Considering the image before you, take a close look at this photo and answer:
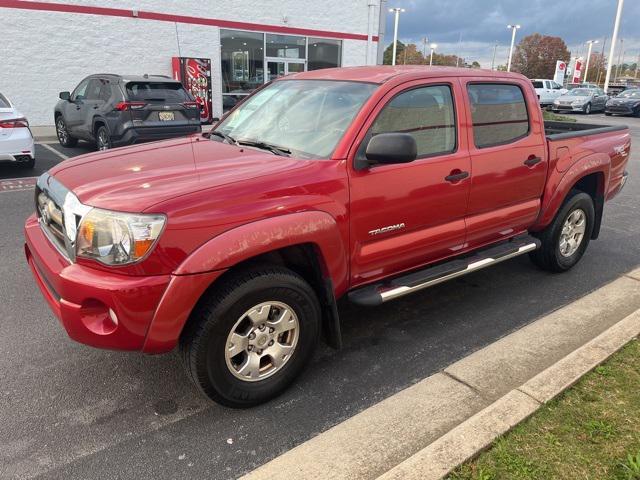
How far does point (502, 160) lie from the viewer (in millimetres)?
3930

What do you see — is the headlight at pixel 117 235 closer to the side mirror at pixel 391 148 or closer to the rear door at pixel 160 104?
the side mirror at pixel 391 148

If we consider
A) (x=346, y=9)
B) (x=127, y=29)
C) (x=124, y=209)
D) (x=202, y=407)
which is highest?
(x=346, y=9)

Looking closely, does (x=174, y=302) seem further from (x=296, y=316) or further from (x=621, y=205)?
(x=621, y=205)

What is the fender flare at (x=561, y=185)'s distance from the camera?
446 centimetres

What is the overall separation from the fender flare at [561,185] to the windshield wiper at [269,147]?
246cm

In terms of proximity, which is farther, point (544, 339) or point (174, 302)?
point (544, 339)

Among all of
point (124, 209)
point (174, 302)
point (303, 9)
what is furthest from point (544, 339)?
point (303, 9)

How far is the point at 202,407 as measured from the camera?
115 inches

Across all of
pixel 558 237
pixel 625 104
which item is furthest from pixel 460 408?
pixel 625 104

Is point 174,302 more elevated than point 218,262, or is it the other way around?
point 218,262

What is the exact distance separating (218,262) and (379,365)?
1424mm

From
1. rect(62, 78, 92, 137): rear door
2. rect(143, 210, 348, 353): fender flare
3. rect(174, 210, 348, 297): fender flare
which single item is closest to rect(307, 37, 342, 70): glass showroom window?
rect(62, 78, 92, 137): rear door

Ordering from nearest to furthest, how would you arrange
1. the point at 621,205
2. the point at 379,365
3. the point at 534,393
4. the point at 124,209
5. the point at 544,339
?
the point at 124,209 < the point at 534,393 < the point at 379,365 < the point at 544,339 < the point at 621,205

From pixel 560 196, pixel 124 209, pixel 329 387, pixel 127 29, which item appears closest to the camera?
pixel 124 209
